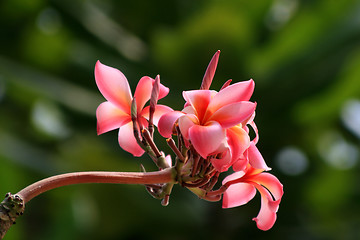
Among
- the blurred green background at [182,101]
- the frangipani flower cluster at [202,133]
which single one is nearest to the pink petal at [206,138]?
the frangipani flower cluster at [202,133]

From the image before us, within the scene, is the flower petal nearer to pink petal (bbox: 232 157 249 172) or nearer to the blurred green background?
pink petal (bbox: 232 157 249 172)

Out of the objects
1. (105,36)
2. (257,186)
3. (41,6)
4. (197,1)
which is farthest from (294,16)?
(257,186)

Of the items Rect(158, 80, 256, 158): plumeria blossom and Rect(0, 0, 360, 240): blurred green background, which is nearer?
Rect(158, 80, 256, 158): plumeria blossom

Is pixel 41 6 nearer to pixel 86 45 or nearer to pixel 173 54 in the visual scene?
pixel 86 45

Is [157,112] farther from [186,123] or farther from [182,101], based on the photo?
[182,101]

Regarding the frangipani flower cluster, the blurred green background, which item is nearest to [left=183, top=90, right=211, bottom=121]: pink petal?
the frangipani flower cluster

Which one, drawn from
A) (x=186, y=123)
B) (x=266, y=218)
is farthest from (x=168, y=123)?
(x=266, y=218)

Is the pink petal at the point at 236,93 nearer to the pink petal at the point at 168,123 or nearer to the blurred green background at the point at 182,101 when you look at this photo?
the pink petal at the point at 168,123
